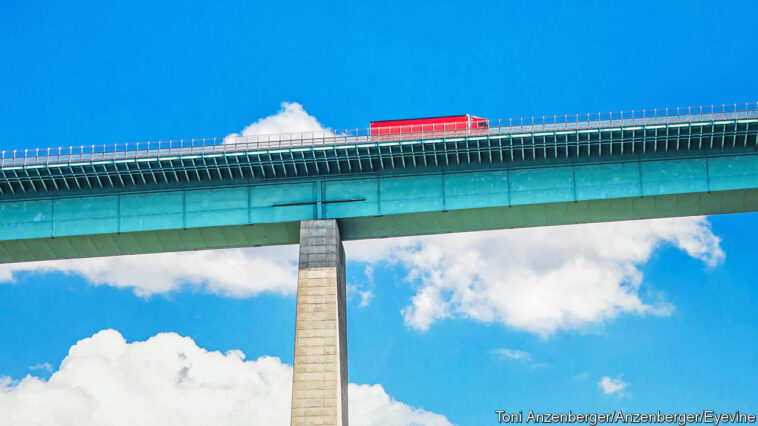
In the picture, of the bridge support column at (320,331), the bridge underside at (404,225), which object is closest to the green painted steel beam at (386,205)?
the bridge underside at (404,225)

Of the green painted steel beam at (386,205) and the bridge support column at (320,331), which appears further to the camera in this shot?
the green painted steel beam at (386,205)

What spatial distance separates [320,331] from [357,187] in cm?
985

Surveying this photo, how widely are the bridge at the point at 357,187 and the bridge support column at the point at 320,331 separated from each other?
0.13m

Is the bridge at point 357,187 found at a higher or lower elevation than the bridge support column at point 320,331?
higher

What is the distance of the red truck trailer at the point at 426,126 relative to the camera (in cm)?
6869

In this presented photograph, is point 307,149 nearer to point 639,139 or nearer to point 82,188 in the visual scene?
point 82,188

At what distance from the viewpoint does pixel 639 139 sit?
220 ft

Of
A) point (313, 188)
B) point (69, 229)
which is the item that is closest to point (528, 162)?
point (313, 188)

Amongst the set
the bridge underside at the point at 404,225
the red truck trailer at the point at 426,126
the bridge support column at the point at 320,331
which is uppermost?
the red truck trailer at the point at 426,126

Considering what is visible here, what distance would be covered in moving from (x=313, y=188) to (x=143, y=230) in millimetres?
11094

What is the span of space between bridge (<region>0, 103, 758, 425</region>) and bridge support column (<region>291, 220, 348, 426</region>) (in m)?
0.13

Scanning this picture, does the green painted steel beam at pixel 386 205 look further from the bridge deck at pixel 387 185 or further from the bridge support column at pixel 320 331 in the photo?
the bridge support column at pixel 320 331

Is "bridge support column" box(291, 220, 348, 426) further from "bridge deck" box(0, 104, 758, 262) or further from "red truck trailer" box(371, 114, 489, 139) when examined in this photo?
"red truck trailer" box(371, 114, 489, 139)

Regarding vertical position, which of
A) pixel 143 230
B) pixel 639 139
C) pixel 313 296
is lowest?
pixel 313 296
